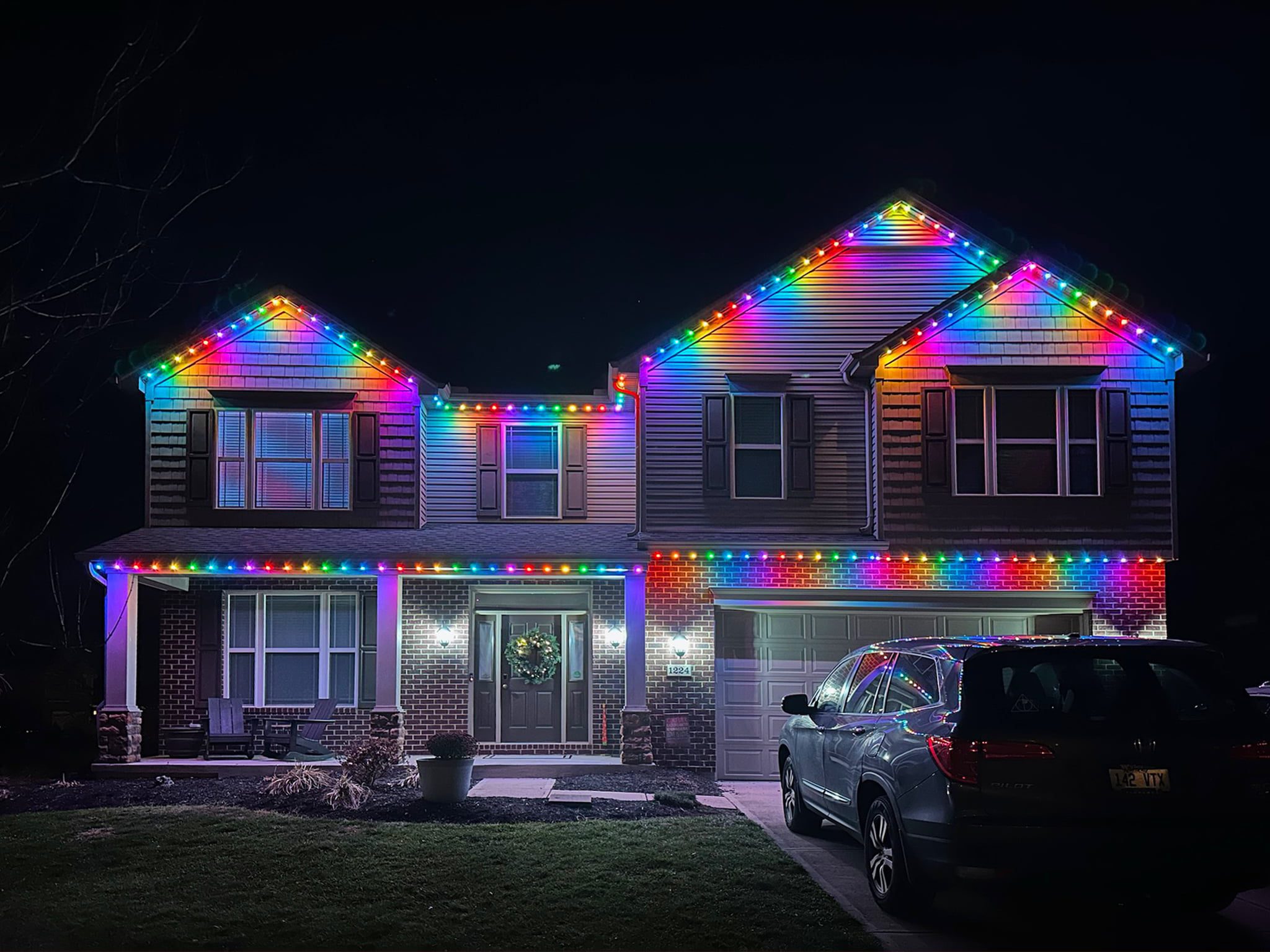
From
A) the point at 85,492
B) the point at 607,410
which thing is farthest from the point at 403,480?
the point at 85,492

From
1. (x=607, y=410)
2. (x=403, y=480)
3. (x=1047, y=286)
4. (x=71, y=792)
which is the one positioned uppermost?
(x=1047, y=286)

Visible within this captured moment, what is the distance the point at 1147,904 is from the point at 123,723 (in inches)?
488

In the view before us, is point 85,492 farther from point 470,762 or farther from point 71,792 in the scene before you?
point 470,762

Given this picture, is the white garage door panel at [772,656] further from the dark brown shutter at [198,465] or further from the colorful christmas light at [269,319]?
the dark brown shutter at [198,465]

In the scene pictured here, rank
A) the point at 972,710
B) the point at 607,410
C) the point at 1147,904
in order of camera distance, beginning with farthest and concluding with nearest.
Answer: the point at 607,410 < the point at 1147,904 < the point at 972,710

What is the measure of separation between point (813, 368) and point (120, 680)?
1009cm

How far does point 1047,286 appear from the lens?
626 inches

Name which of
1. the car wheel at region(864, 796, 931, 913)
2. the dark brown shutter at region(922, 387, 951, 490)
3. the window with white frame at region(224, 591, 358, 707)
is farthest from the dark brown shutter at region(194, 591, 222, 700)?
the car wheel at region(864, 796, 931, 913)

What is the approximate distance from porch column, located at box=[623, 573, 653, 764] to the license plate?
9.28 m

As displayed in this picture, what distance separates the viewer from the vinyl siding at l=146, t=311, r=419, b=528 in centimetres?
1700

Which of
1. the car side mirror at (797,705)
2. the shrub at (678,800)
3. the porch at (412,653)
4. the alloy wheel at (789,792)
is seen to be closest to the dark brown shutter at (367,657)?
the porch at (412,653)

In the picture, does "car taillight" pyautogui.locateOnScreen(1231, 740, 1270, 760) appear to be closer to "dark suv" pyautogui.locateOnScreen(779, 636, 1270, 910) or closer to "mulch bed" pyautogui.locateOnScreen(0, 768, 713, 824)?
"dark suv" pyautogui.locateOnScreen(779, 636, 1270, 910)

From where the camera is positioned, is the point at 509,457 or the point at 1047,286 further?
the point at 509,457

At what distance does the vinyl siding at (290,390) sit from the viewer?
55.8 feet
